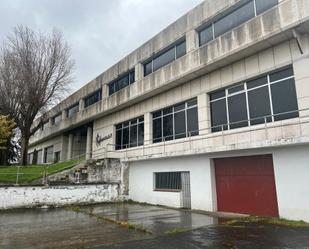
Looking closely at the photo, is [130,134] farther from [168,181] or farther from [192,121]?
[192,121]

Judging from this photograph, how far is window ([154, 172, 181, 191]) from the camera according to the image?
16344mm

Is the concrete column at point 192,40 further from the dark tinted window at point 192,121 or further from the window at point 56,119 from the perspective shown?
the window at point 56,119

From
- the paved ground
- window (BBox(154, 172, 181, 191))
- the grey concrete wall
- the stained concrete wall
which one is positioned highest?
the grey concrete wall

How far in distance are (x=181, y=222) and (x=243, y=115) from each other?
6.13 m

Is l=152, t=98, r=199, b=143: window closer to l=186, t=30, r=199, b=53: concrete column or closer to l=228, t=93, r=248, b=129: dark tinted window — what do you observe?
l=228, t=93, r=248, b=129: dark tinted window

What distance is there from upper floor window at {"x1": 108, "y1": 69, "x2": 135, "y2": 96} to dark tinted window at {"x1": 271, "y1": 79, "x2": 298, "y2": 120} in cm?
1203

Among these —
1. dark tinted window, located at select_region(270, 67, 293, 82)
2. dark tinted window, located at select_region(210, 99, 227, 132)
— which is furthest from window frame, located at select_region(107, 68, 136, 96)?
dark tinted window, located at select_region(270, 67, 293, 82)

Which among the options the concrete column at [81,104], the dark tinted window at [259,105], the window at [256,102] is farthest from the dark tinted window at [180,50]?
the concrete column at [81,104]

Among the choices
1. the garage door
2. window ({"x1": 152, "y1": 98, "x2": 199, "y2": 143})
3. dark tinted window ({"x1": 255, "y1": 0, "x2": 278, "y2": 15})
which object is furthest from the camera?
window ({"x1": 152, "y1": 98, "x2": 199, "y2": 143})

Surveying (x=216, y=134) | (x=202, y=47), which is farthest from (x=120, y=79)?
(x=216, y=134)

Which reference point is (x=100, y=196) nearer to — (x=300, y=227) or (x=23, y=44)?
(x=300, y=227)

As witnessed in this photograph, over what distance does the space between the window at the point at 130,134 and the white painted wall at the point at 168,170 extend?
2117 millimetres

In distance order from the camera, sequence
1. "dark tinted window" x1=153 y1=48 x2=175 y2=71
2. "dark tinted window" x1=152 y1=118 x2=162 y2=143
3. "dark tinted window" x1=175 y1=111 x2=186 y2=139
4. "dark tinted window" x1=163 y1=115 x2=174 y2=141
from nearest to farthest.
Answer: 1. "dark tinted window" x1=175 y1=111 x2=186 y2=139
2. "dark tinted window" x1=163 y1=115 x2=174 y2=141
3. "dark tinted window" x1=153 y1=48 x2=175 y2=71
4. "dark tinted window" x1=152 y1=118 x2=162 y2=143

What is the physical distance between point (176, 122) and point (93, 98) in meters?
13.2
